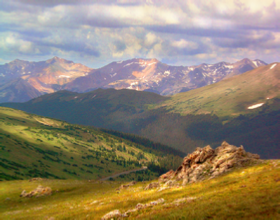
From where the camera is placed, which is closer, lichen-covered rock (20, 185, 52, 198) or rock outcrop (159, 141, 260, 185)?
rock outcrop (159, 141, 260, 185)

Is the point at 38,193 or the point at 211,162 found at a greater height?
the point at 211,162

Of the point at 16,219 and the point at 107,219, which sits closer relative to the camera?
the point at 107,219

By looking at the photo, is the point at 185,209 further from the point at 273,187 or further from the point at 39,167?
the point at 39,167

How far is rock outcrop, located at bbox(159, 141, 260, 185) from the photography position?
173 feet

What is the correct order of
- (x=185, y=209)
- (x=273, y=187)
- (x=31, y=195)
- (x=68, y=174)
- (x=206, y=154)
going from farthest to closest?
(x=68, y=174)
(x=31, y=195)
(x=206, y=154)
(x=273, y=187)
(x=185, y=209)

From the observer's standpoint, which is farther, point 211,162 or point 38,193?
point 38,193

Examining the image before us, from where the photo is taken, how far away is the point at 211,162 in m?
58.4

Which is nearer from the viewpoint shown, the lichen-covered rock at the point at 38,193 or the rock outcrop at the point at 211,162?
the rock outcrop at the point at 211,162

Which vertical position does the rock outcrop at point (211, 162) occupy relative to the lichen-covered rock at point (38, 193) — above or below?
above

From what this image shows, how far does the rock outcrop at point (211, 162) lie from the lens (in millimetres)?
52781

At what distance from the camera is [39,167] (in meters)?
170

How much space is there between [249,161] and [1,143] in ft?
625

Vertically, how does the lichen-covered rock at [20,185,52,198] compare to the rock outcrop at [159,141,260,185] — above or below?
below

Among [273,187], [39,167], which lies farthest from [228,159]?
[39,167]
